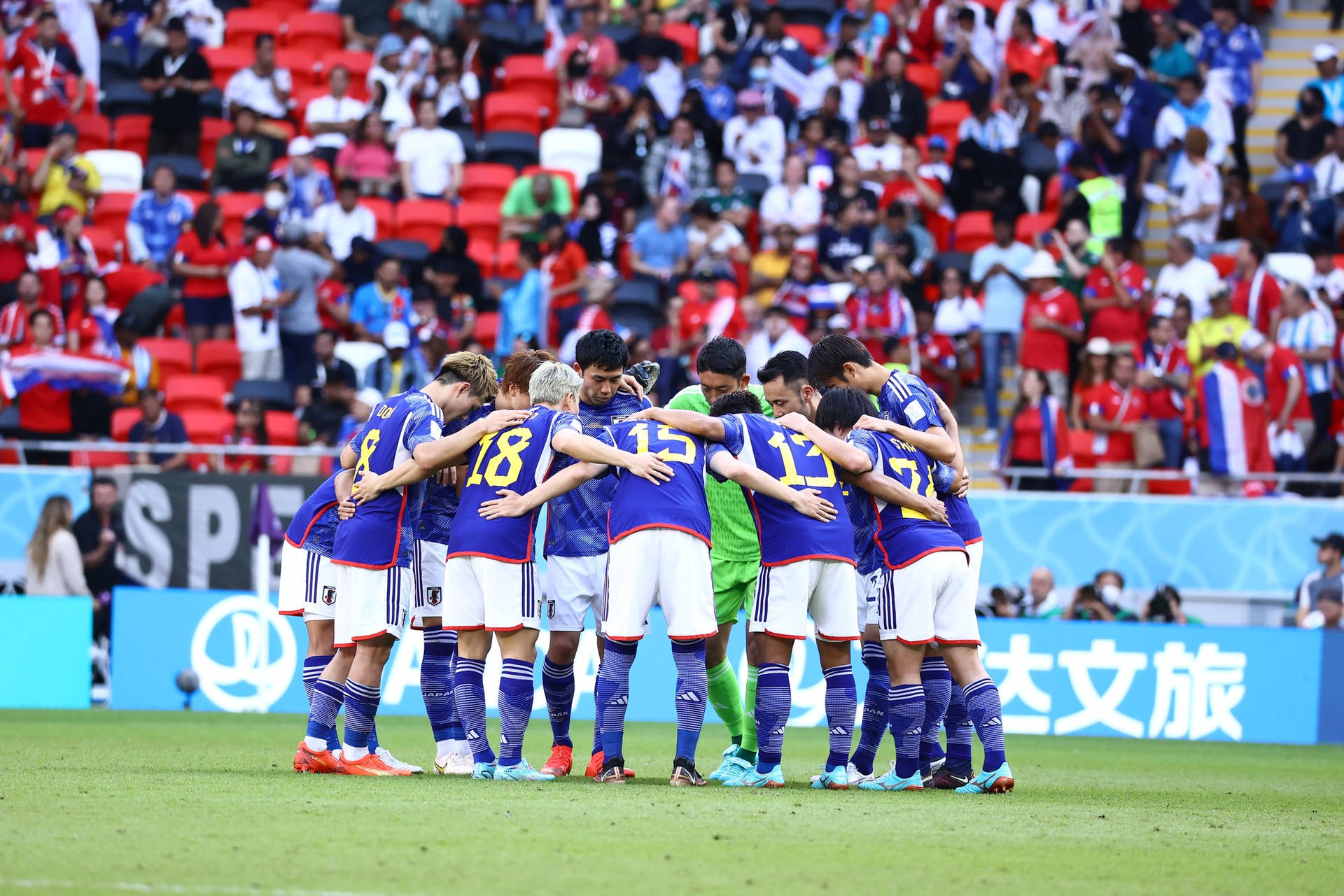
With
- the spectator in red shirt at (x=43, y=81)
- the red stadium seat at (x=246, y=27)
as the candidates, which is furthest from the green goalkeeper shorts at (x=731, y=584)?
the red stadium seat at (x=246, y=27)

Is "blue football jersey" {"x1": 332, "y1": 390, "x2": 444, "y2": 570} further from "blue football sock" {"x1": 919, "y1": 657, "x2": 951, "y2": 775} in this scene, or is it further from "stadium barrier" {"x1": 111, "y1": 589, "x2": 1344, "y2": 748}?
"stadium barrier" {"x1": 111, "y1": 589, "x2": 1344, "y2": 748}

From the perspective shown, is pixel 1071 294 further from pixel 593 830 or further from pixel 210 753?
pixel 593 830

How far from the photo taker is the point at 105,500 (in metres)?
16.1

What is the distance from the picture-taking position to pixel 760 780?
8555 mm

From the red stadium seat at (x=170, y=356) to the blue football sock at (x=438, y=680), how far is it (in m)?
10.5

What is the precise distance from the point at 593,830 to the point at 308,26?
62.6 ft

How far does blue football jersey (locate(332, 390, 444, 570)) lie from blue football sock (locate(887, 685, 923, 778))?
8.85 ft

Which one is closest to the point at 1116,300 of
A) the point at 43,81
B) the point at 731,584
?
the point at 731,584

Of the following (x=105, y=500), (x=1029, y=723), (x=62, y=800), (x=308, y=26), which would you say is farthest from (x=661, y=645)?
(x=308, y=26)

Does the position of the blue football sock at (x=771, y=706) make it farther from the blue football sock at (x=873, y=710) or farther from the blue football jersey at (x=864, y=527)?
the blue football jersey at (x=864, y=527)

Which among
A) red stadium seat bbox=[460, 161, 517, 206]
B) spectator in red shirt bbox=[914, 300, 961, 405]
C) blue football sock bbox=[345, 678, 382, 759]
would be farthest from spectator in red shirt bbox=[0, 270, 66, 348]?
blue football sock bbox=[345, 678, 382, 759]

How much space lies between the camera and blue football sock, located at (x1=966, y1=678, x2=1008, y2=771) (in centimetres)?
841

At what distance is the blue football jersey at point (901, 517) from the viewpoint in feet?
28.3

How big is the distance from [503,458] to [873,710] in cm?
240
